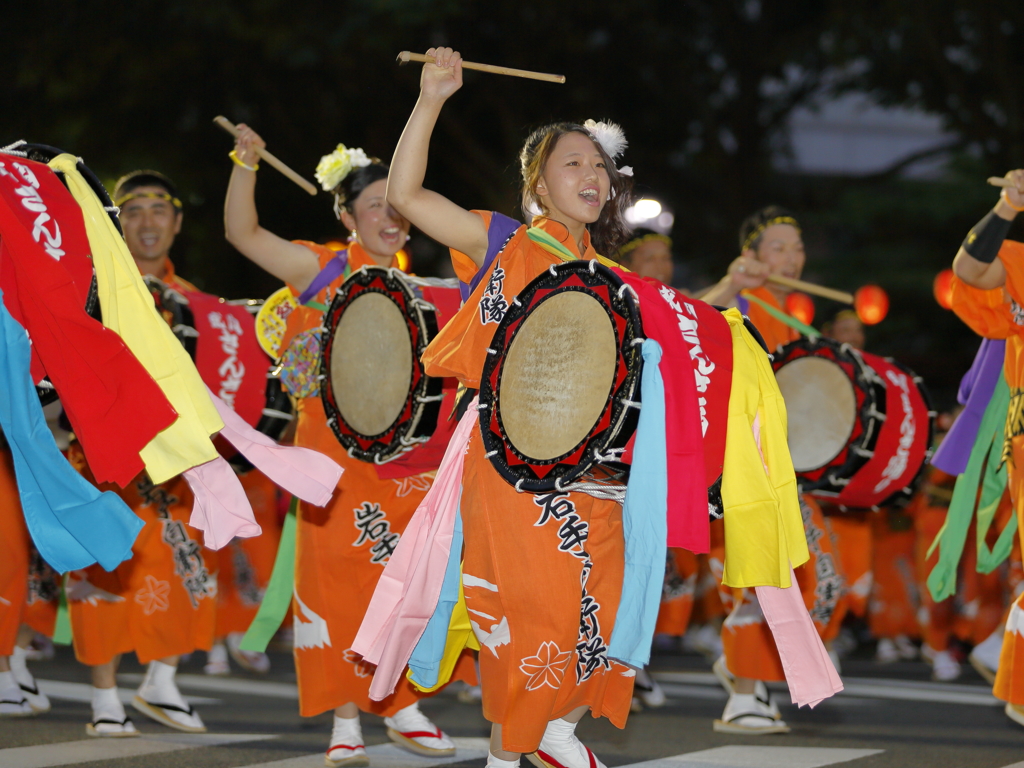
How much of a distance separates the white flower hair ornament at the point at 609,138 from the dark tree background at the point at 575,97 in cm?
630

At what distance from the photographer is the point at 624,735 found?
4387 mm

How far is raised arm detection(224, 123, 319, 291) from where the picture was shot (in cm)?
421

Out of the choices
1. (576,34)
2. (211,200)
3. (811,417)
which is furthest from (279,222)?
(811,417)

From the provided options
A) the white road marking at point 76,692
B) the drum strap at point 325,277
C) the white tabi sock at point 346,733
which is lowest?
the white road marking at point 76,692

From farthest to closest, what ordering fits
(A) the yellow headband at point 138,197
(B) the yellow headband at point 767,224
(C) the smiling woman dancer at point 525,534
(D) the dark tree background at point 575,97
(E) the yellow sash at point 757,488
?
(D) the dark tree background at point 575,97, (B) the yellow headband at point 767,224, (A) the yellow headband at point 138,197, (E) the yellow sash at point 757,488, (C) the smiling woman dancer at point 525,534

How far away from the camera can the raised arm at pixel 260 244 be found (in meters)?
4.21

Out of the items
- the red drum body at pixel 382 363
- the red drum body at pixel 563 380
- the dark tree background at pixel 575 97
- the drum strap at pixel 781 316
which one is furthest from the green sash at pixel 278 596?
the dark tree background at pixel 575 97

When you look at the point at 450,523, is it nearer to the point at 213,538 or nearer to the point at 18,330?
the point at 213,538

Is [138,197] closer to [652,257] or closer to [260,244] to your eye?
[260,244]

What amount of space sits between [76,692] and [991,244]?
386 cm

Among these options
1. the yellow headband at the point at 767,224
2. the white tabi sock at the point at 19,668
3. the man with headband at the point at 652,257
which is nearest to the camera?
the white tabi sock at the point at 19,668

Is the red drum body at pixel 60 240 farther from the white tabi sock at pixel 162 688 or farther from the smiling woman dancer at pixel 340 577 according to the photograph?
the white tabi sock at pixel 162 688

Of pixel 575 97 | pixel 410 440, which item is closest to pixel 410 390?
pixel 410 440

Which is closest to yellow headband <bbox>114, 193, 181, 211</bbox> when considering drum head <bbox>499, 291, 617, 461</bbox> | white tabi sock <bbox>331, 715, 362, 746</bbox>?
white tabi sock <bbox>331, 715, 362, 746</bbox>
